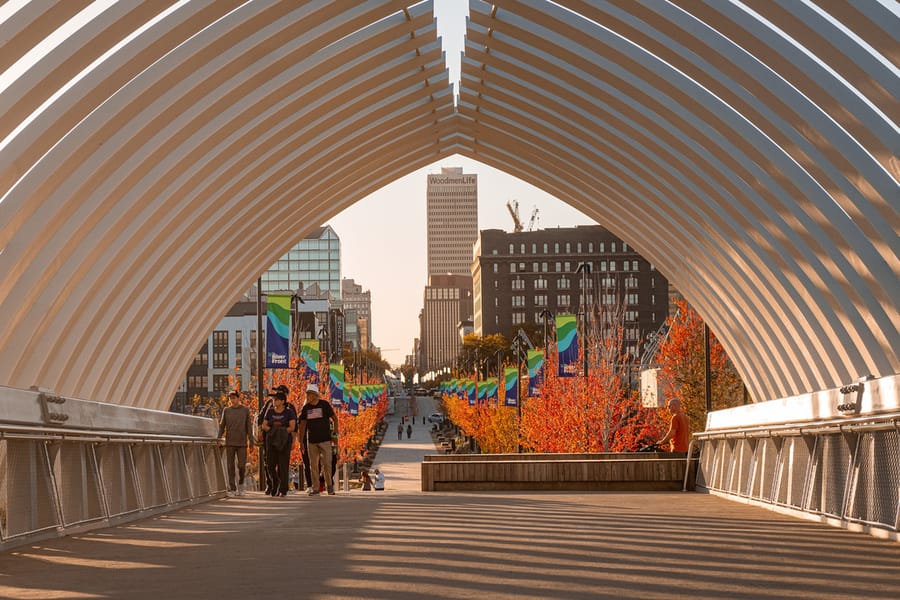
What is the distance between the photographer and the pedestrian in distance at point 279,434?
19.8 metres

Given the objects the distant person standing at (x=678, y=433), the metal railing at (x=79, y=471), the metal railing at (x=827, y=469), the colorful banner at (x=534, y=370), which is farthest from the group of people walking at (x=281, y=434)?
the colorful banner at (x=534, y=370)

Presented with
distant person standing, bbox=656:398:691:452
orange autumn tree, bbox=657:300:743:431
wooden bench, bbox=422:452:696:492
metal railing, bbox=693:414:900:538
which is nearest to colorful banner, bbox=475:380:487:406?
orange autumn tree, bbox=657:300:743:431

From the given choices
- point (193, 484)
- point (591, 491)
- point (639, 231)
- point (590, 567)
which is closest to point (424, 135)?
point (639, 231)

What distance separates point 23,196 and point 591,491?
11.7 meters

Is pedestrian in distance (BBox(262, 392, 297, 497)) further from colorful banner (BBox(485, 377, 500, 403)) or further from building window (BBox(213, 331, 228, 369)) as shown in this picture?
building window (BBox(213, 331, 228, 369))

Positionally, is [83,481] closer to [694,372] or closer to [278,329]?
[278,329]

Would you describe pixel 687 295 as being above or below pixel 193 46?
below

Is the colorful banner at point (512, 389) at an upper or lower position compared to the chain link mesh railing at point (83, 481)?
upper

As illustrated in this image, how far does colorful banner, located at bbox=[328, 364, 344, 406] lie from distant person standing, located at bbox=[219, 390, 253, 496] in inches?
1044

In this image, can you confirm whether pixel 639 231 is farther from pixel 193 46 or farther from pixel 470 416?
pixel 470 416

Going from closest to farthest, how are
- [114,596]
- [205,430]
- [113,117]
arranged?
[114,596] → [113,117] → [205,430]

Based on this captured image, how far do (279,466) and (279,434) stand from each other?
0.63m

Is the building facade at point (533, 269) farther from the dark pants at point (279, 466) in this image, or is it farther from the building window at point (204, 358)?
the dark pants at point (279, 466)

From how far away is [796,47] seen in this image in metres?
13.8
